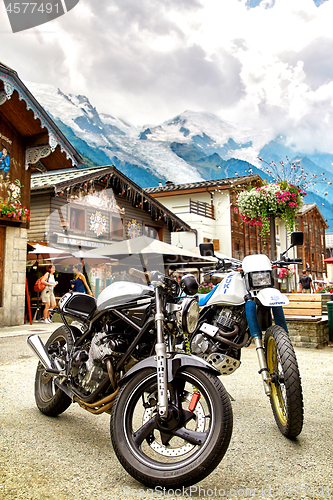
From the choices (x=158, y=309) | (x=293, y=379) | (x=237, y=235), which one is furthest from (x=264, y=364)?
(x=237, y=235)

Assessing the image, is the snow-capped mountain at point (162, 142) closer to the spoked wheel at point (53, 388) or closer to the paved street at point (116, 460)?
the spoked wheel at point (53, 388)

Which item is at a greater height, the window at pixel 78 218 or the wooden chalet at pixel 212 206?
the wooden chalet at pixel 212 206

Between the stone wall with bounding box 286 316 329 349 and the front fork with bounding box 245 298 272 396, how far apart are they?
422 cm

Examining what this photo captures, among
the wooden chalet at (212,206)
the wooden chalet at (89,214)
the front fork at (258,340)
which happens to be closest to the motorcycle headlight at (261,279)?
the front fork at (258,340)

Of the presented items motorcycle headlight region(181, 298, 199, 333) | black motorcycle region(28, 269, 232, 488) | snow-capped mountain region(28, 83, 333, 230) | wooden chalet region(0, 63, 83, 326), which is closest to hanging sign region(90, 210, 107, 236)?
wooden chalet region(0, 63, 83, 326)

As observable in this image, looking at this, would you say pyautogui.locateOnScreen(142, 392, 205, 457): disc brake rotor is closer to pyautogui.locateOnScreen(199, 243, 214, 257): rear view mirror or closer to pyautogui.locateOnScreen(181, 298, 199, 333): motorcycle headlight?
pyautogui.locateOnScreen(181, 298, 199, 333): motorcycle headlight

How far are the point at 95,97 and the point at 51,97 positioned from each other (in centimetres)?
4671

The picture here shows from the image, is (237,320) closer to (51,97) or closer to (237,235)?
(237,235)

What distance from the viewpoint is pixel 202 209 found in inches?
1144

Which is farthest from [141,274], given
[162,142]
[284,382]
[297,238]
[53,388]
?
[162,142]

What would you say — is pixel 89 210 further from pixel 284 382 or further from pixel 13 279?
pixel 284 382

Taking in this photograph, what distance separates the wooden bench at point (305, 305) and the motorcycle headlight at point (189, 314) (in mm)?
5332

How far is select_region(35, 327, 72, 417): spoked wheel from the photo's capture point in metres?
3.11

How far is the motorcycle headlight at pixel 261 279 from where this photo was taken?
3.08 m
